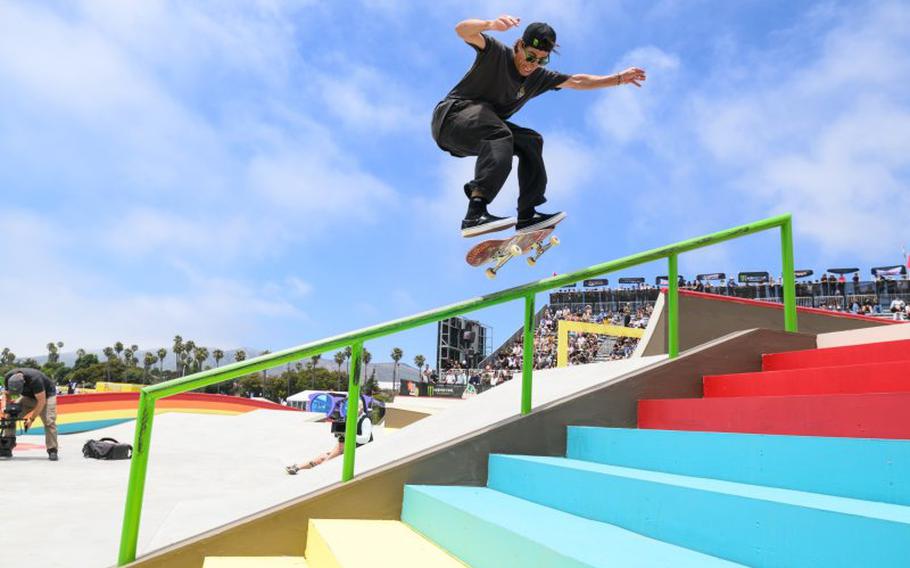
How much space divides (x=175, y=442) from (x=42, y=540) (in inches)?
388

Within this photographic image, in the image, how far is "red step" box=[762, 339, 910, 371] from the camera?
9.14 feet

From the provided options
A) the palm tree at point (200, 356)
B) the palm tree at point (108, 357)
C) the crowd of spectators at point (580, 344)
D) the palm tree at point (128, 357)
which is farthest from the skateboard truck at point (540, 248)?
the palm tree at point (128, 357)

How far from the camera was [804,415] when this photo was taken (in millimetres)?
2260

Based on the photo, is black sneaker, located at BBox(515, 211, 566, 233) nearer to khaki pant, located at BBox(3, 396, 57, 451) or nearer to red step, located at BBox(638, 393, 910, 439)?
red step, located at BBox(638, 393, 910, 439)

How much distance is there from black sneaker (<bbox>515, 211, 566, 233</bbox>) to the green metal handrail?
0.62m

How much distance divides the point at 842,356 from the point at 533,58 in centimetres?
239

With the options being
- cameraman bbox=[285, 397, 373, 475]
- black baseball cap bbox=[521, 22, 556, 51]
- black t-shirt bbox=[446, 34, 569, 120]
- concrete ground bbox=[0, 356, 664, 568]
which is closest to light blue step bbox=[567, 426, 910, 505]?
concrete ground bbox=[0, 356, 664, 568]

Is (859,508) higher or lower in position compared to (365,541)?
higher

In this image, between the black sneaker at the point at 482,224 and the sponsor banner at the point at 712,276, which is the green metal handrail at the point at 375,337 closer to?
the black sneaker at the point at 482,224

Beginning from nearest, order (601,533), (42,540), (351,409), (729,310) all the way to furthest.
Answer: (601,533), (351,409), (42,540), (729,310)

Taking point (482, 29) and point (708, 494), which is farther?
point (482, 29)

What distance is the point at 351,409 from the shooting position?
2.98 meters

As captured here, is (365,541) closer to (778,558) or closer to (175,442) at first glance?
(778,558)

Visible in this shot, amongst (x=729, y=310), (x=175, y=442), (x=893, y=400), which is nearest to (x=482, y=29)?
(x=893, y=400)
